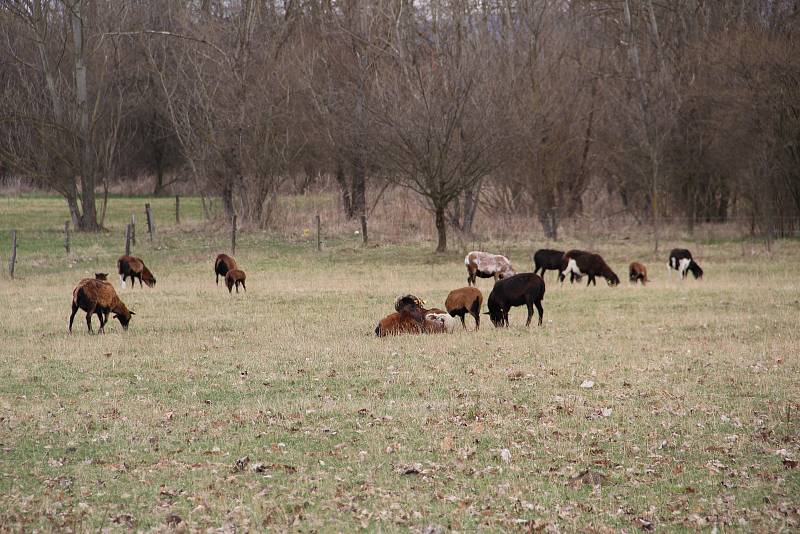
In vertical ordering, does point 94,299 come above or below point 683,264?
above

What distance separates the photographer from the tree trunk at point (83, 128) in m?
42.3

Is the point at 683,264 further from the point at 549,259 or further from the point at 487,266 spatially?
the point at 487,266

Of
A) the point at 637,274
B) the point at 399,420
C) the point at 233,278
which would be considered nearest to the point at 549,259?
the point at 637,274

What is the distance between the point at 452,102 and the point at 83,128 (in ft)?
60.2

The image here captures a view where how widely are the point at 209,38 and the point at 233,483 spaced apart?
41163 millimetres

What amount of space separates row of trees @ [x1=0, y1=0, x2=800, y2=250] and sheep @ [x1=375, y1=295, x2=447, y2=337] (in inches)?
685

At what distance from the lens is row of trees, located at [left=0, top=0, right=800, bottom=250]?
116ft

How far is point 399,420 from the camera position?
10.4m

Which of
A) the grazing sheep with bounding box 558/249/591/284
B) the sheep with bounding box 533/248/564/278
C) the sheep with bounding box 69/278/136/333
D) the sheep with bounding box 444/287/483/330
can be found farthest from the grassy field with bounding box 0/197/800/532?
the sheep with bounding box 533/248/564/278

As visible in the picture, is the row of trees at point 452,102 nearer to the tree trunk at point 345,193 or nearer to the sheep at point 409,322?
the tree trunk at point 345,193

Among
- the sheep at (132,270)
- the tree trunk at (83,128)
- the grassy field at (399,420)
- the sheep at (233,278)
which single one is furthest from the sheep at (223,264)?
the tree trunk at (83,128)

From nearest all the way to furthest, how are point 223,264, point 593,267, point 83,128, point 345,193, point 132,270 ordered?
point 132,270, point 593,267, point 223,264, point 83,128, point 345,193

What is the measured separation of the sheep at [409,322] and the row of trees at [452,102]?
685 inches

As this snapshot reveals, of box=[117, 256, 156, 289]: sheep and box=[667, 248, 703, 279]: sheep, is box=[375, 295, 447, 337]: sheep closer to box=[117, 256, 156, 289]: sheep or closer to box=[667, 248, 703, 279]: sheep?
box=[117, 256, 156, 289]: sheep
